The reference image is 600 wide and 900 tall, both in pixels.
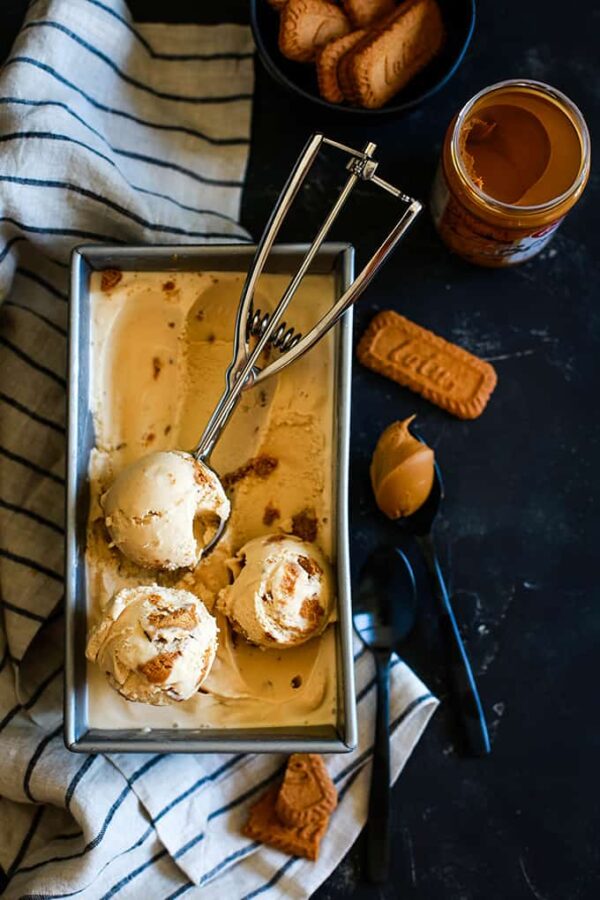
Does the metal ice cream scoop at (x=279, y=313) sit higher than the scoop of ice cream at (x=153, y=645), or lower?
higher

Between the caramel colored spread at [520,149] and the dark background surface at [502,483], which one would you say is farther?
the dark background surface at [502,483]

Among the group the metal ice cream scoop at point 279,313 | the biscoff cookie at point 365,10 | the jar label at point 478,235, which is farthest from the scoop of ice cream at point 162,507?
the biscoff cookie at point 365,10

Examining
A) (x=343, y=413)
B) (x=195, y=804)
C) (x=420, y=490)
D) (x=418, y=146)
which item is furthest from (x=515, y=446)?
(x=195, y=804)

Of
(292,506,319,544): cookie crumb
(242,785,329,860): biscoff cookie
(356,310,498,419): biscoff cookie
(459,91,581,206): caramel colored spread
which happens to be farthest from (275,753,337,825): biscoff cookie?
(459,91,581,206): caramel colored spread

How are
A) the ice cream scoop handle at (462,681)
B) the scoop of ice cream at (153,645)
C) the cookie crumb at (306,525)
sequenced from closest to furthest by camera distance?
the scoop of ice cream at (153,645) → the cookie crumb at (306,525) → the ice cream scoop handle at (462,681)

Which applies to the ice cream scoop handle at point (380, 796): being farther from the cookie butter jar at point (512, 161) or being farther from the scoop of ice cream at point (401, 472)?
the cookie butter jar at point (512, 161)

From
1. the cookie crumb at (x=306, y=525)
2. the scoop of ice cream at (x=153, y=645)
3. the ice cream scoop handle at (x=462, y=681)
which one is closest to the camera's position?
the scoop of ice cream at (x=153, y=645)

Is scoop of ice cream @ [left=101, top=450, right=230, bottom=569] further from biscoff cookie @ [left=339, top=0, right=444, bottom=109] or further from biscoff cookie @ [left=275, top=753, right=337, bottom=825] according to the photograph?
biscoff cookie @ [left=339, top=0, right=444, bottom=109]

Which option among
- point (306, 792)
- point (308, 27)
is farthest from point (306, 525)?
point (308, 27)
